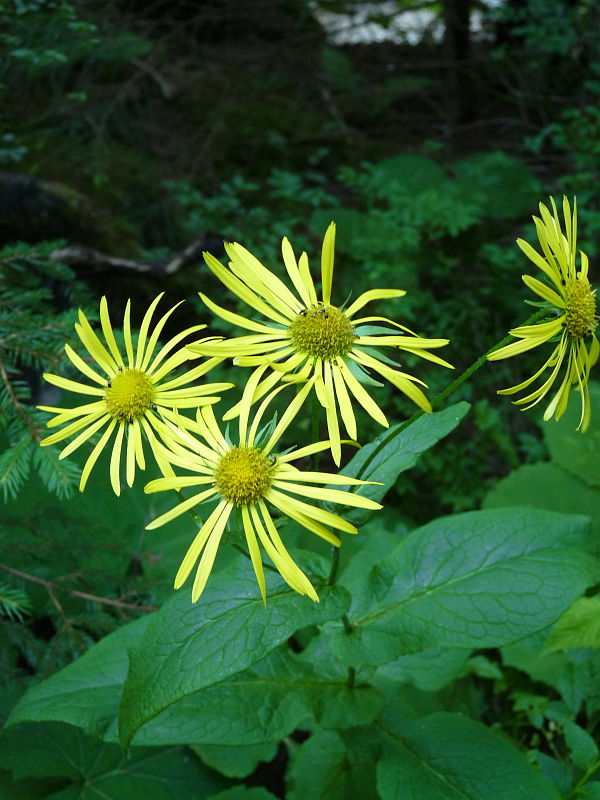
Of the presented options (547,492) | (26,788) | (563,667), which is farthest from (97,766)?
(547,492)

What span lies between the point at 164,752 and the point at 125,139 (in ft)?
13.8

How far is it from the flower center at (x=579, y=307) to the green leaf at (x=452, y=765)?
1.05 meters

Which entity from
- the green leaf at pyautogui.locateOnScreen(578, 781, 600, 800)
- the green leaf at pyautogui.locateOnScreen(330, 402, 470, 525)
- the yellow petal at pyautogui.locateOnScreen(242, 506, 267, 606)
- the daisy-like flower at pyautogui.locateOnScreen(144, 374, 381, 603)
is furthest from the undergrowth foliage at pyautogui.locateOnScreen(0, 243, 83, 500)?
the green leaf at pyautogui.locateOnScreen(578, 781, 600, 800)

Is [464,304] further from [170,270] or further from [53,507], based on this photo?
[53,507]

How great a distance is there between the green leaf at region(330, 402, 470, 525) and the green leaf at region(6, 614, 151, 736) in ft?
2.31

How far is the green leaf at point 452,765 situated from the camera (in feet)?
5.46

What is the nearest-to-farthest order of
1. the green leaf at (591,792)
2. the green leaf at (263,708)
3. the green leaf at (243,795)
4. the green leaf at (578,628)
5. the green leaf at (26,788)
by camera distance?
the green leaf at (263,708) < the green leaf at (591,792) < the green leaf at (578,628) < the green leaf at (243,795) < the green leaf at (26,788)

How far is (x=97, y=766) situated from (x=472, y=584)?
4.15ft

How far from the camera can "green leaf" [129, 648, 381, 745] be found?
1613 mm

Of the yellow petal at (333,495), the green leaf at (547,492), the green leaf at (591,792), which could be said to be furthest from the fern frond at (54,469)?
the green leaf at (547,492)

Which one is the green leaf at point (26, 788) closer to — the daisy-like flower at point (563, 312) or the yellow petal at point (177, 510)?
the yellow petal at point (177, 510)

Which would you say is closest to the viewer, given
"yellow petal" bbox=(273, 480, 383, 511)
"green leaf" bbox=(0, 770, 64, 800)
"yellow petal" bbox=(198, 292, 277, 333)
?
"yellow petal" bbox=(273, 480, 383, 511)

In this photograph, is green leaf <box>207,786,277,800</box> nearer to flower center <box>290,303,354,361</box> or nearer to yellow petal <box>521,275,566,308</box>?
flower center <box>290,303,354,361</box>

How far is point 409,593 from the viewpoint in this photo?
5.71 ft
